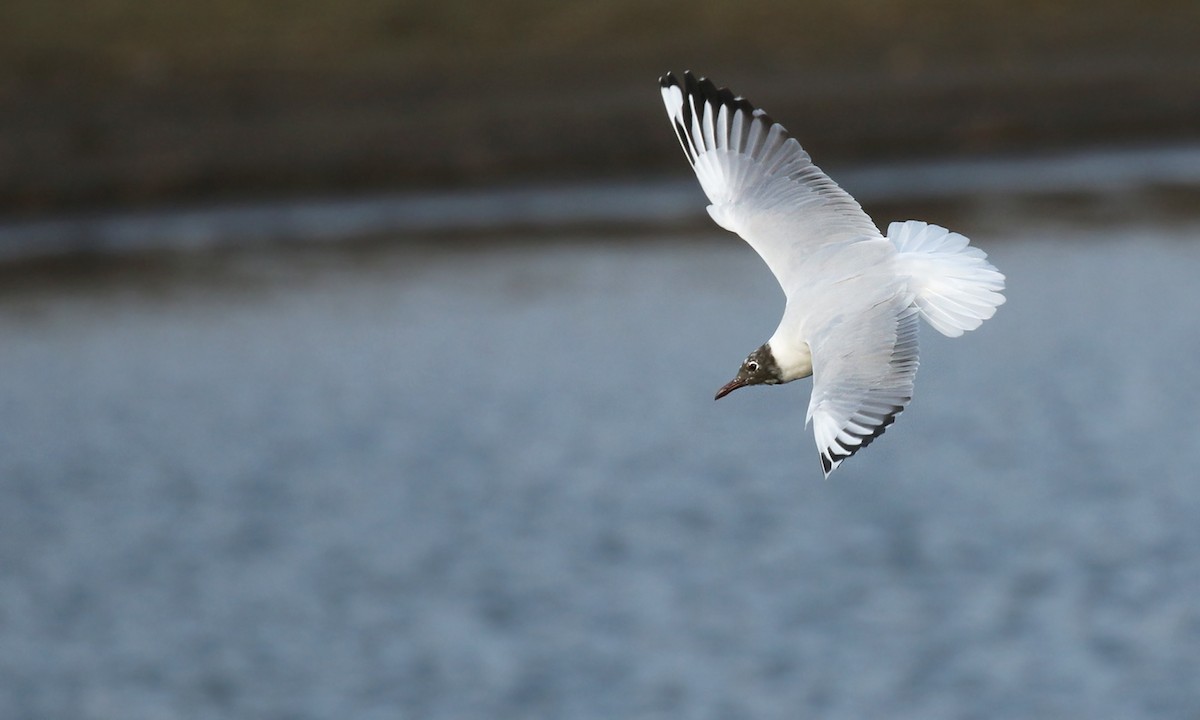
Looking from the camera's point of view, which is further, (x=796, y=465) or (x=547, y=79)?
(x=547, y=79)

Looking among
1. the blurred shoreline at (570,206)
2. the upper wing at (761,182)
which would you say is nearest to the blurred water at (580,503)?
the blurred shoreline at (570,206)

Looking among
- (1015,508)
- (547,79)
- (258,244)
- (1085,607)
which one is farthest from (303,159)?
(1085,607)

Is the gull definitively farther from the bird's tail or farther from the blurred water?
the blurred water

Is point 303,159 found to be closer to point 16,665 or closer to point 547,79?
point 547,79

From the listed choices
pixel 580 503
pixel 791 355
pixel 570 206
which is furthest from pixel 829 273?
pixel 570 206

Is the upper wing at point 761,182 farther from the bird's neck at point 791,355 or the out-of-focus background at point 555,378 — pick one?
the out-of-focus background at point 555,378

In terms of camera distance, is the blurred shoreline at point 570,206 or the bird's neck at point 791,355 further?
the blurred shoreline at point 570,206

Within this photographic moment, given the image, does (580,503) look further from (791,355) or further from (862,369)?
(862,369)

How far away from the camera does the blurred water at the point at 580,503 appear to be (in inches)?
343

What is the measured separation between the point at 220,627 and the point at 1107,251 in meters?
7.88

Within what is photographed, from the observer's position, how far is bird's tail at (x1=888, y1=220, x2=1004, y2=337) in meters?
4.34


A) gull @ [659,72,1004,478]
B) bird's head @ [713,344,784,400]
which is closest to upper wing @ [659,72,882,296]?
gull @ [659,72,1004,478]

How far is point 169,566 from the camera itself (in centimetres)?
→ 1038

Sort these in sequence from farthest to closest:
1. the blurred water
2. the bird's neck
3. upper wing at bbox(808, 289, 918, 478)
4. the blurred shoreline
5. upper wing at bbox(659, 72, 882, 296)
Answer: the blurred shoreline, the blurred water, upper wing at bbox(659, 72, 882, 296), the bird's neck, upper wing at bbox(808, 289, 918, 478)
